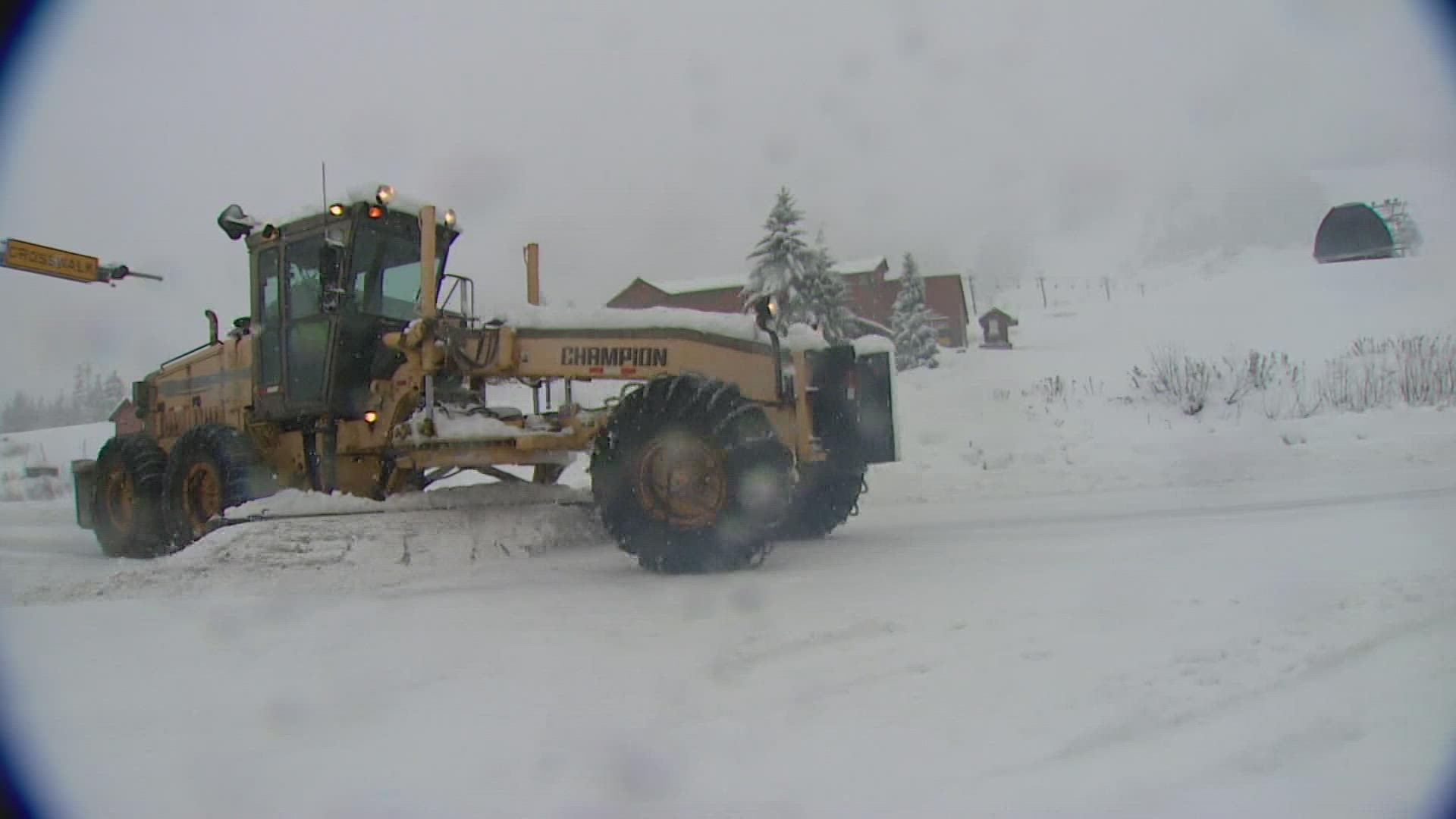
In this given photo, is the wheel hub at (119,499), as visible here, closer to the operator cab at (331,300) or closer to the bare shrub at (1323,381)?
the operator cab at (331,300)

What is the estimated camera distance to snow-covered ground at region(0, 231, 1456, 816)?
282 cm

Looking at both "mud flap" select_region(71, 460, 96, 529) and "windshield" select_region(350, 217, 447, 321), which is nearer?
"windshield" select_region(350, 217, 447, 321)

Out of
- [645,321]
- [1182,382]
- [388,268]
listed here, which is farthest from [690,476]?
[1182,382]

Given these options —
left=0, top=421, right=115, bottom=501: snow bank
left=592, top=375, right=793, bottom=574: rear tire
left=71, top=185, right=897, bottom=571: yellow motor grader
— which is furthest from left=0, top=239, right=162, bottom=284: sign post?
left=0, top=421, right=115, bottom=501: snow bank

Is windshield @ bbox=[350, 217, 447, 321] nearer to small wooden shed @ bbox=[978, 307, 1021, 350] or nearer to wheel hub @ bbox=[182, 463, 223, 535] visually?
wheel hub @ bbox=[182, 463, 223, 535]

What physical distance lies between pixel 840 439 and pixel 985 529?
4.92ft

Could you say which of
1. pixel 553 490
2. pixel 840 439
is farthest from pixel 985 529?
pixel 553 490

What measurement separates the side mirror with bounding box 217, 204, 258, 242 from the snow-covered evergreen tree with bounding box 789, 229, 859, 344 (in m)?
20.4

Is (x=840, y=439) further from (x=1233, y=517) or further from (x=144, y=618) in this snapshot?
(x=144, y=618)

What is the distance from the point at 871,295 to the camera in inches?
1716

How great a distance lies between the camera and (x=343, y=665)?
4180mm

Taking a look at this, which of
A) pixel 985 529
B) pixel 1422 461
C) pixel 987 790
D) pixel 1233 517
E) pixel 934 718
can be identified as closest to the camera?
pixel 987 790

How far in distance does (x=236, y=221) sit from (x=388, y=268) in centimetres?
166

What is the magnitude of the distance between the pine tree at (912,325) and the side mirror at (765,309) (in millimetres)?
27808
